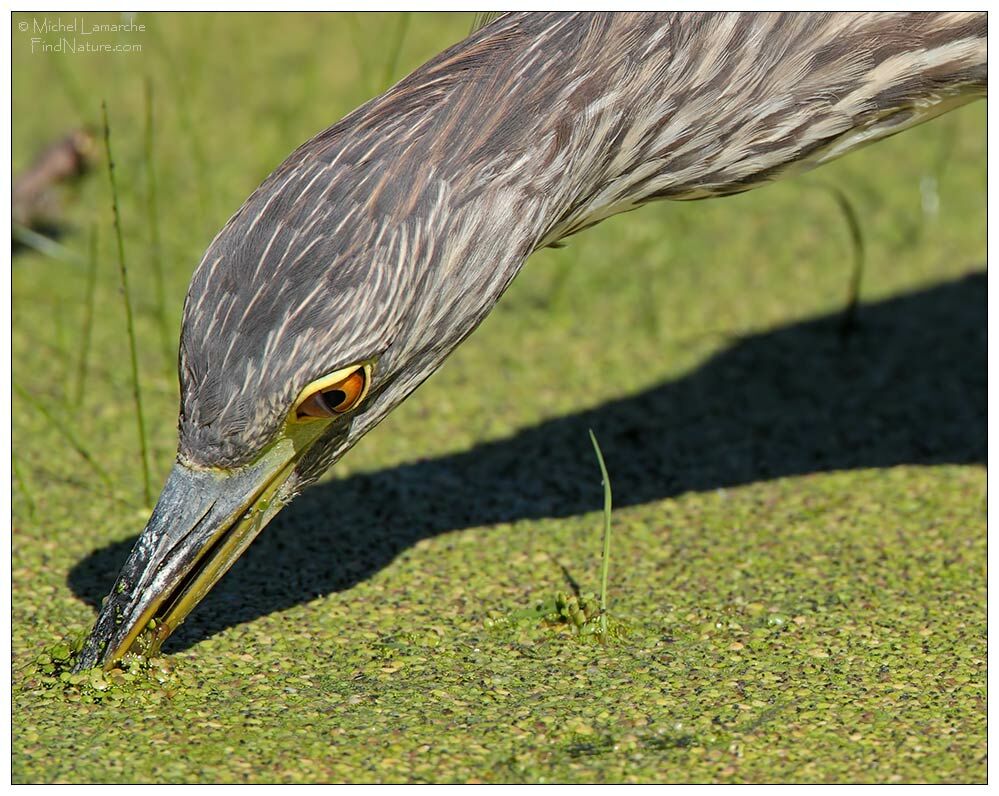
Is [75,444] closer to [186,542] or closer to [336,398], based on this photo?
[186,542]

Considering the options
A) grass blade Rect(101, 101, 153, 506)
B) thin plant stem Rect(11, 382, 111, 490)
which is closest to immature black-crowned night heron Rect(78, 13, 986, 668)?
grass blade Rect(101, 101, 153, 506)

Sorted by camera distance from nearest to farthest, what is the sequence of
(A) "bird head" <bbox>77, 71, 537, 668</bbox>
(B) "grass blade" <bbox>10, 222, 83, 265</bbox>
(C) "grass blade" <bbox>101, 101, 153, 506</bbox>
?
1. (A) "bird head" <bbox>77, 71, 537, 668</bbox>
2. (C) "grass blade" <bbox>101, 101, 153, 506</bbox>
3. (B) "grass blade" <bbox>10, 222, 83, 265</bbox>

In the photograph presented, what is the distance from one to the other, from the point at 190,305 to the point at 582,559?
107 cm

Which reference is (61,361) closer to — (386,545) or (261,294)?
(386,545)

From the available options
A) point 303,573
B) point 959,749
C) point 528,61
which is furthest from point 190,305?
point 959,749

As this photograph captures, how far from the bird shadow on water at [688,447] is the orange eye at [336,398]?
1.90 ft

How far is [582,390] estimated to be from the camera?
3605mm

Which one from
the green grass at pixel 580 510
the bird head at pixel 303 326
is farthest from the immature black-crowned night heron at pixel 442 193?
the green grass at pixel 580 510

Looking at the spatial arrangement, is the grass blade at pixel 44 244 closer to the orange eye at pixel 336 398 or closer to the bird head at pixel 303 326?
the bird head at pixel 303 326

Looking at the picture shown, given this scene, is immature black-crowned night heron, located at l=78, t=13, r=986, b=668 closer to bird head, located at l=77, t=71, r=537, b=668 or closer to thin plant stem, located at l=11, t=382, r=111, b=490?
bird head, located at l=77, t=71, r=537, b=668

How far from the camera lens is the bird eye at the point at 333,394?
2.02 m

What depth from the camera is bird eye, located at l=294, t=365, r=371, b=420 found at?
2023 millimetres

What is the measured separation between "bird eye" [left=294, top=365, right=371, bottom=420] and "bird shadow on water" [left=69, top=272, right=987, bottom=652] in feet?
1.90

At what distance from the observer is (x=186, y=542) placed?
217 cm
